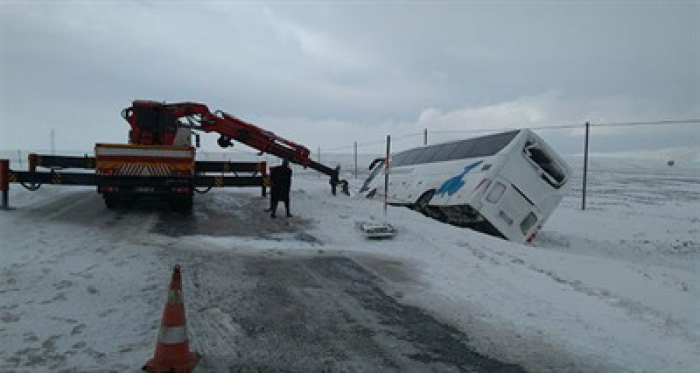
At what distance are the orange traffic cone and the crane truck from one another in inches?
323

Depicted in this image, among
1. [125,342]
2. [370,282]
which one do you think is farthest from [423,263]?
[125,342]

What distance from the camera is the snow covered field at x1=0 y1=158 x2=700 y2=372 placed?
14.0 ft

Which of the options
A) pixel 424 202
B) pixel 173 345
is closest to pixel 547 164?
pixel 424 202

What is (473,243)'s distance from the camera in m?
8.75

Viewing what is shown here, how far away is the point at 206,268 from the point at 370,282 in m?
2.29

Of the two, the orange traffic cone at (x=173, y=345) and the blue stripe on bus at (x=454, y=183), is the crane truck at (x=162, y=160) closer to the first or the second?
the blue stripe on bus at (x=454, y=183)

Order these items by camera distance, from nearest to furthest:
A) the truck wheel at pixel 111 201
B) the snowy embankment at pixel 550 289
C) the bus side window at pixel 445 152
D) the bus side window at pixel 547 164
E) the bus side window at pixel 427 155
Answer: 1. the snowy embankment at pixel 550 289
2. the bus side window at pixel 547 164
3. the truck wheel at pixel 111 201
4. the bus side window at pixel 445 152
5. the bus side window at pixel 427 155

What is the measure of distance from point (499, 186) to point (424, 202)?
8.84 ft

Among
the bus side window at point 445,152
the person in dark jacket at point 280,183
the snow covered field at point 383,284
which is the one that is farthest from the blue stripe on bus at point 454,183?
the person in dark jacket at point 280,183

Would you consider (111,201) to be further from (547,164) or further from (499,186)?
(547,164)

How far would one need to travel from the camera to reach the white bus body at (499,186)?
10859 mm

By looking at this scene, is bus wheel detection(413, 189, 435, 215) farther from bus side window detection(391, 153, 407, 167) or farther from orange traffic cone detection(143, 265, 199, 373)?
orange traffic cone detection(143, 265, 199, 373)

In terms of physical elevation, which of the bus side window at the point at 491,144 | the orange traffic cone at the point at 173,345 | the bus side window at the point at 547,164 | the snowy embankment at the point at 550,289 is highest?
the bus side window at the point at 491,144

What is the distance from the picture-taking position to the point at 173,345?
3.69 m
